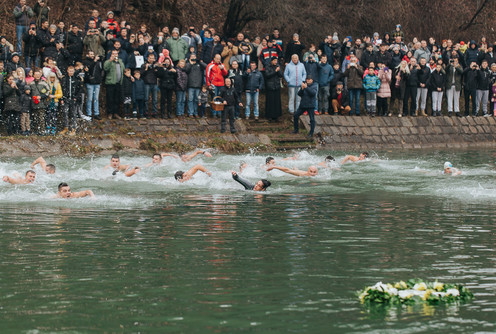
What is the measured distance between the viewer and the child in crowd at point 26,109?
77.1 ft

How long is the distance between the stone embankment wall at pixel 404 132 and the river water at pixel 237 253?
26.7 ft

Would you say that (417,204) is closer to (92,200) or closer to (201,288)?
(92,200)

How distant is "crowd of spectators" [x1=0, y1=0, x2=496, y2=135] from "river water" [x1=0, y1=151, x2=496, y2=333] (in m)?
5.18

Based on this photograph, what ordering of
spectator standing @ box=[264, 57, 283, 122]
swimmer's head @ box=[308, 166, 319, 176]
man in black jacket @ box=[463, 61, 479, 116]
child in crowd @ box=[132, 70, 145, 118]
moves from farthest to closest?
man in black jacket @ box=[463, 61, 479, 116] → spectator standing @ box=[264, 57, 283, 122] → child in crowd @ box=[132, 70, 145, 118] → swimmer's head @ box=[308, 166, 319, 176]

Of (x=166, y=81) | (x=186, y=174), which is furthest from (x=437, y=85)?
(x=186, y=174)

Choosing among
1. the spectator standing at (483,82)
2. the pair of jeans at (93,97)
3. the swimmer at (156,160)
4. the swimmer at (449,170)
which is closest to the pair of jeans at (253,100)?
the pair of jeans at (93,97)

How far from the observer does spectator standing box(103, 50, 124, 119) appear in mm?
25172

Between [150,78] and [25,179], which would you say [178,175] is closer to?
[25,179]

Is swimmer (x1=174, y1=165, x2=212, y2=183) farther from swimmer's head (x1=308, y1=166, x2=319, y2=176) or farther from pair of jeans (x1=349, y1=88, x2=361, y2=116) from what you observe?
pair of jeans (x1=349, y1=88, x2=361, y2=116)

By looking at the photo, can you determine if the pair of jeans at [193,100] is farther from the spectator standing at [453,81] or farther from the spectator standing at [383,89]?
the spectator standing at [453,81]

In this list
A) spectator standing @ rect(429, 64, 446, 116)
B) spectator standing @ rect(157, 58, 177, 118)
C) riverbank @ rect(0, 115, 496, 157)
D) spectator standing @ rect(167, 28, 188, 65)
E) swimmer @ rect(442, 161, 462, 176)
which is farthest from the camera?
spectator standing @ rect(429, 64, 446, 116)

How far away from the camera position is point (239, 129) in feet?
90.5

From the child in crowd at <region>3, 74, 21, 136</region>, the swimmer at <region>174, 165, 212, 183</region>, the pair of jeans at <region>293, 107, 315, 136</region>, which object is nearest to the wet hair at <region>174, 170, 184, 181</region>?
the swimmer at <region>174, 165, 212, 183</region>

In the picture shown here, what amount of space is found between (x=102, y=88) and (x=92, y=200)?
1264 cm
